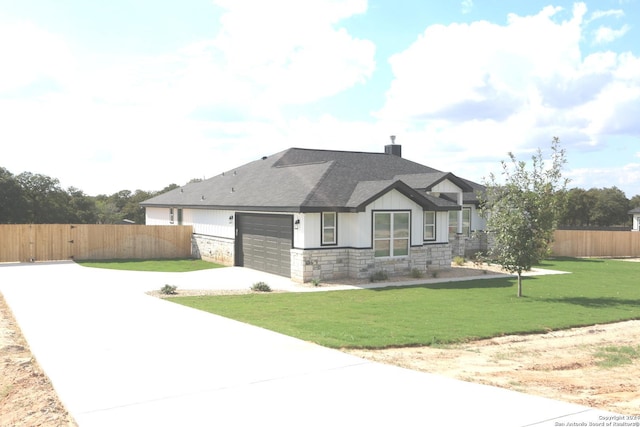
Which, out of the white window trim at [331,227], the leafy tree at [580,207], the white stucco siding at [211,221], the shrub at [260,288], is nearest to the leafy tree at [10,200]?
the white stucco siding at [211,221]

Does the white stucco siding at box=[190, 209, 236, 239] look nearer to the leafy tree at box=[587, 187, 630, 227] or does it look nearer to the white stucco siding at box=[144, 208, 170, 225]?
the white stucco siding at box=[144, 208, 170, 225]

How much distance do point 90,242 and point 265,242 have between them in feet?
34.6

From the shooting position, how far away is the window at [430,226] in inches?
914

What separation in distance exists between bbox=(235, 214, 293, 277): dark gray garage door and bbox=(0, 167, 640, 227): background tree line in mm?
9962

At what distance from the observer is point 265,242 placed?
22906mm

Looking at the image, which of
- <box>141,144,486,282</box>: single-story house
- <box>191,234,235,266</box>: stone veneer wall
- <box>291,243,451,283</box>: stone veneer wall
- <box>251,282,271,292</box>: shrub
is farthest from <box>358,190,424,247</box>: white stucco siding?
<box>191,234,235,266</box>: stone veneer wall

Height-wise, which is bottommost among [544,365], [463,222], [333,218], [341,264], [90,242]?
[544,365]

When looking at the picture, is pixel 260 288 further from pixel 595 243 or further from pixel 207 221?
pixel 595 243

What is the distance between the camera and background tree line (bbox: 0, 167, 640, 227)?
4459 centimetres

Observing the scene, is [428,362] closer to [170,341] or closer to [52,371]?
[170,341]

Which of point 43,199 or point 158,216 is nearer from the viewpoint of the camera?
point 158,216

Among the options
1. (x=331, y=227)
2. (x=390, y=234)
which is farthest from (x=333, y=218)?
(x=390, y=234)

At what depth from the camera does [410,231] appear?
21.6 meters

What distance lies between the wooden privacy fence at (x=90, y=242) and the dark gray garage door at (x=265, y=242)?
20.7 ft
